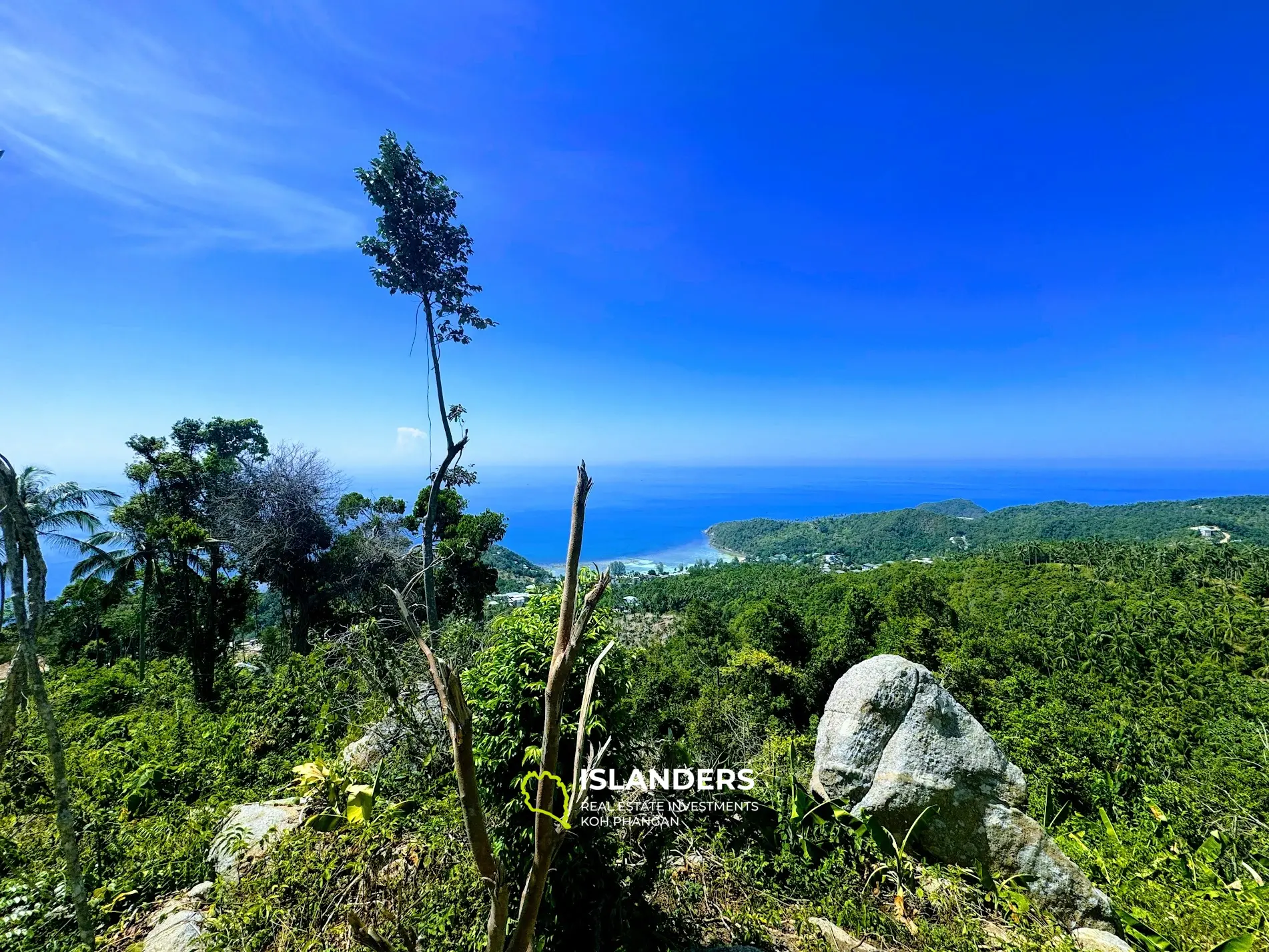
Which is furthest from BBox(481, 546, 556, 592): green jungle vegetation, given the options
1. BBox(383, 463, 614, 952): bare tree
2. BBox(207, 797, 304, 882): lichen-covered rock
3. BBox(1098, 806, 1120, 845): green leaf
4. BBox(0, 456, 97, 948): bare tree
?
BBox(383, 463, 614, 952): bare tree

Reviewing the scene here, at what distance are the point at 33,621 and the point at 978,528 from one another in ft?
259

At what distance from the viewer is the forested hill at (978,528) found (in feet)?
151

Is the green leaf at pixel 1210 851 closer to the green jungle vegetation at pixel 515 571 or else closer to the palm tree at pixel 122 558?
the palm tree at pixel 122 558

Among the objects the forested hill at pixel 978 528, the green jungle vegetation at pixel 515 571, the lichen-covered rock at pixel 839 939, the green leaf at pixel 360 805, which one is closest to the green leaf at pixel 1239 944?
the lichen-covered rock at pixel 839 939

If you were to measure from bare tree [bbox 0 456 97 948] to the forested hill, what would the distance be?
5161 centimetres

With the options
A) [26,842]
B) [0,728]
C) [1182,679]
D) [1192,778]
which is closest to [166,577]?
[26,842]

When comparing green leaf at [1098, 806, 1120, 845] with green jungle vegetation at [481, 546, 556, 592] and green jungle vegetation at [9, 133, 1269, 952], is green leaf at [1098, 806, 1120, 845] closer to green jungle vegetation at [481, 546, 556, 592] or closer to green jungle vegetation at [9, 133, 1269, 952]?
green jungle vegetation at [9, 133, 1269, 952]

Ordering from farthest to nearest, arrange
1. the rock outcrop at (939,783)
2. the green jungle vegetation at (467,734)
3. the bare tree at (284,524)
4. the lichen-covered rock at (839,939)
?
the bare tree at (284,524), the rock outcrop at (939,783), the lichen-covered rock at (839,939), the green jungle vegetation at (467,734)

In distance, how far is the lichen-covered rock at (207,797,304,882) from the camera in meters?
3.55

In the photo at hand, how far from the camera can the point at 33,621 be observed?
268 centimetres

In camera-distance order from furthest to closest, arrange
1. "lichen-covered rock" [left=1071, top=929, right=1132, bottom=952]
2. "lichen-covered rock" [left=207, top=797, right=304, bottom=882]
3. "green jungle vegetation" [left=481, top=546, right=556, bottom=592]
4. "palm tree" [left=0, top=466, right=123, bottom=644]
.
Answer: "green jungle vegetation" [left=481, top=546, right=556, bottom=592], "palm tree" [left=0, top=466, right=123, bottom=644], "lichen-covered rock" [left=1071, top=929, right=1132, bottom=952], "lichen-covered rock" [left=207, top=797, right=304, bottom=882]

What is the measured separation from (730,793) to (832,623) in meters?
17.4

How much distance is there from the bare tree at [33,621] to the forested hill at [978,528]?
51.6 metres

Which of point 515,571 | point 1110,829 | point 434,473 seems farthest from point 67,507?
point 515,571
